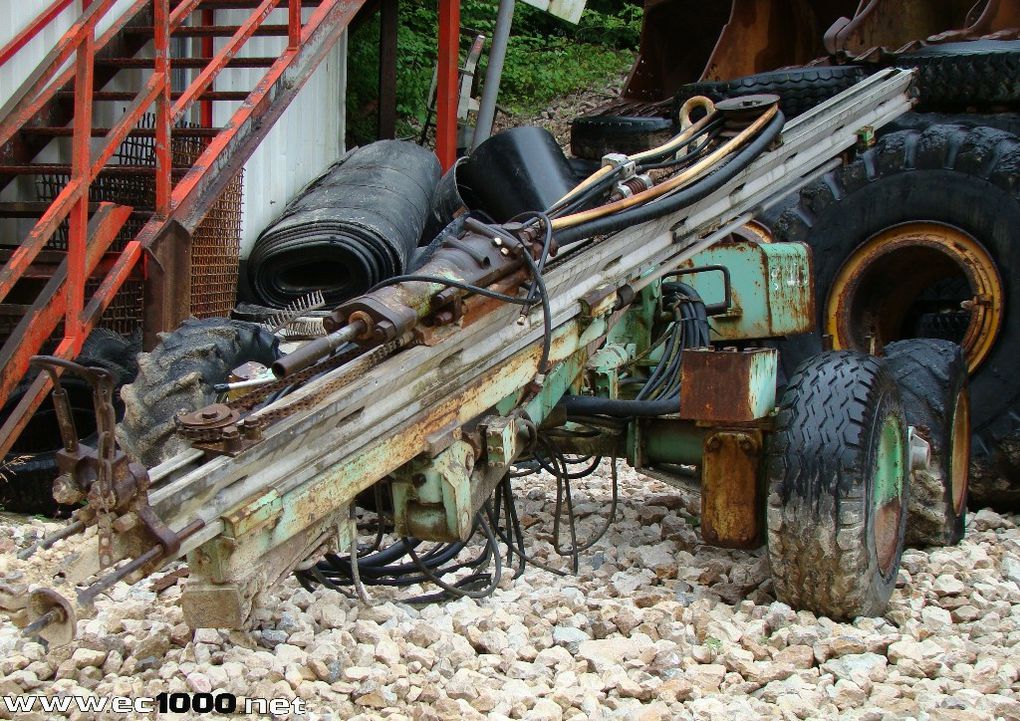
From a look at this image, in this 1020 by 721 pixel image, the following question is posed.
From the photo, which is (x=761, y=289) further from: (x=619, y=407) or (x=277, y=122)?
(x=277, y=122)

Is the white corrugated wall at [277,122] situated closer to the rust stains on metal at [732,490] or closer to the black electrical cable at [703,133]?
the black electrical cable at [703,133]

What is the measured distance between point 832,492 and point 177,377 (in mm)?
2524

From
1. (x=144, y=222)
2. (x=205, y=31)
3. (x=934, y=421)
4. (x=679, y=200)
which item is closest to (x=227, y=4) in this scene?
(x=205, y=31)

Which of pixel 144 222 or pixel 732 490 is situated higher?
pixel 144 222

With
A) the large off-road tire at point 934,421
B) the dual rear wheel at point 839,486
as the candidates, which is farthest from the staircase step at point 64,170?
the large off-road tire at point 934,421

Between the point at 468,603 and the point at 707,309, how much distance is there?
6.47 feet

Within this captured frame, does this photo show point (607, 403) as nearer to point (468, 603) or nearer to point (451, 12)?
point (468, 603)

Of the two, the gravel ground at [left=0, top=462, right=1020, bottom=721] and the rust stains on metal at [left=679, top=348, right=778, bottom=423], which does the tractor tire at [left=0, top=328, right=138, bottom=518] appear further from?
the rust stains on metal at [left=679, top=348, right=778, bottom=423]

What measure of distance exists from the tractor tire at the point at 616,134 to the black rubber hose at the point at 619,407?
391 centimetres

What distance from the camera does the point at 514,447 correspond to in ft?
12.5

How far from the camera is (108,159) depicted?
6012mm

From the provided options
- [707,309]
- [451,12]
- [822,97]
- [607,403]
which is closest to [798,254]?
[707,309]

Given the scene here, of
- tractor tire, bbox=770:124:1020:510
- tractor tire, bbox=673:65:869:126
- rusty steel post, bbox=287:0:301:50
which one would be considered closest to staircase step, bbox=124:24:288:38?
rusty steel post, bbox=287:0:301:50

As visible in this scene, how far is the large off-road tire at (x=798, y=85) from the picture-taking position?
23.3 ft
